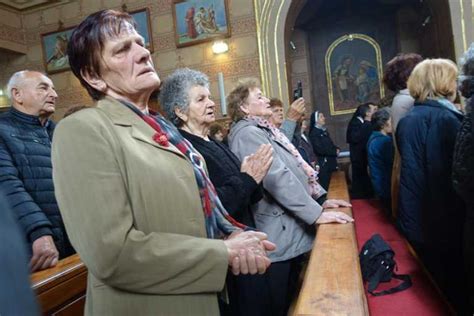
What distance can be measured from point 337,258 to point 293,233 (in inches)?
21.4

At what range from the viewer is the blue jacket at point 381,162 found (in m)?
4.21

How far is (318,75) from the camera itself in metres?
11.6

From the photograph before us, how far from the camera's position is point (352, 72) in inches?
447

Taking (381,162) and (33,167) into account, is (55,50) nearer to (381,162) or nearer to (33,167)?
(33,167)

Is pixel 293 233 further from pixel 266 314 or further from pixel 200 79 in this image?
pixel 200 79

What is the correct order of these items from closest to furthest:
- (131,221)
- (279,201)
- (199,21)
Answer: (131,221)
(279,201)
(199,21)

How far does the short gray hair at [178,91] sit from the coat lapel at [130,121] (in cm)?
92

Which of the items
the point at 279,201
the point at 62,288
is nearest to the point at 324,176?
the point at 279,201

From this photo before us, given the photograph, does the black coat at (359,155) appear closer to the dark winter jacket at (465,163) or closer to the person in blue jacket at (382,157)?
the person in blue jacket at (382,157)

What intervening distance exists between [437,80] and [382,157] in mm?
1744

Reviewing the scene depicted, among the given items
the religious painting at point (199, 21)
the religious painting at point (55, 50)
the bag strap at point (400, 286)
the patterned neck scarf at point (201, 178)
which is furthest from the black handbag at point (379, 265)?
the religious painting at point (55, 50)

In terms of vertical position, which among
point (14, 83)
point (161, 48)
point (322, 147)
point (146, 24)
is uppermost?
point (146, 24)

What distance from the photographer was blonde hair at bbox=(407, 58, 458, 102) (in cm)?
261

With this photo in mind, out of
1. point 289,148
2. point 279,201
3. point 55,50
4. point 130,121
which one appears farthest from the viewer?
point 55,50
